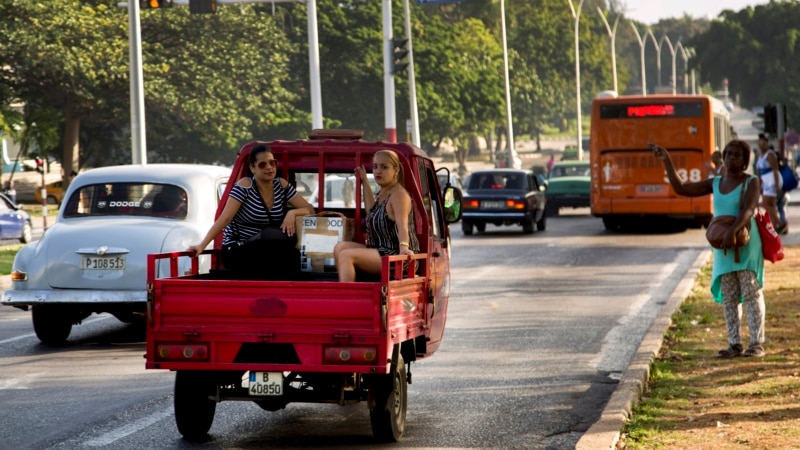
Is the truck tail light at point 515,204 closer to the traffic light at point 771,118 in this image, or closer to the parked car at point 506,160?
the traffic light at point 771,118

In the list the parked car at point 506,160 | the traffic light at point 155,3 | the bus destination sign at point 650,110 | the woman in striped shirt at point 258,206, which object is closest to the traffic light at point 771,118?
the bus destination sign at point 650,110

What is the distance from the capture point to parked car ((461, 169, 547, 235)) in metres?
33.5

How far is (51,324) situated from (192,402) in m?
5.68

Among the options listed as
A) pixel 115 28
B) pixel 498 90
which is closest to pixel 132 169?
pixel 115 28

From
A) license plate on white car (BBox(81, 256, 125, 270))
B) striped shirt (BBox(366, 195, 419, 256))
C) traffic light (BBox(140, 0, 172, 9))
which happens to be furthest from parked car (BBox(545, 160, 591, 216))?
striped shirt (BBox(366, 195, 419, 256))

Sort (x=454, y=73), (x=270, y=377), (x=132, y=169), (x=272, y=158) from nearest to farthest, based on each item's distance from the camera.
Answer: (x=270, y=377)
(x=272, y=158)
(x=132, y=169)
(x=454, y=73)

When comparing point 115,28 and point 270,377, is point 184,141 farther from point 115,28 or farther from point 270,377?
point 270,377

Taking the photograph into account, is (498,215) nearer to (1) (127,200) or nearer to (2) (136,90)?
(2) (136,90)

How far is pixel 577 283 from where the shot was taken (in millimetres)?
20625

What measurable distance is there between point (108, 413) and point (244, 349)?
1966 mm

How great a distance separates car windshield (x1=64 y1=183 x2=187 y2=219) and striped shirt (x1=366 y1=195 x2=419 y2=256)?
5309 mm

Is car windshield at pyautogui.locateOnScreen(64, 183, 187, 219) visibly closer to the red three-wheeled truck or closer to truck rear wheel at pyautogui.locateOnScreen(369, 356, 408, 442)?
the red three-wheeled truck

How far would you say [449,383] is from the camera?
1134cm

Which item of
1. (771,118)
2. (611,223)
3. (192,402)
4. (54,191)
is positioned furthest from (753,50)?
(192,402)
